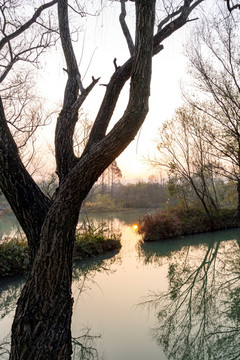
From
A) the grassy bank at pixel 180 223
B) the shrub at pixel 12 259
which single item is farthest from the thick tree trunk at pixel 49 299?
the grassy bank at pixel 180 223

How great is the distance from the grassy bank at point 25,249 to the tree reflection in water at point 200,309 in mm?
1953

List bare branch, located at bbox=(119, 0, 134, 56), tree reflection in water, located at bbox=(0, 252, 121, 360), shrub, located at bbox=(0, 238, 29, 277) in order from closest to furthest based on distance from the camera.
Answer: bare branch, located at bbox=(119, 0, 134, 56)
tree reflection in water, located at bbox=(0, 252, 121, 360)
shrub, located at bbox=(0, 238, 29, 277)

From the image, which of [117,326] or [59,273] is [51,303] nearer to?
[59,273]

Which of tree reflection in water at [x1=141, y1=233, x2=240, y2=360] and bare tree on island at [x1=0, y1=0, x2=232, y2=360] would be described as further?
tree reflection in water at [x1=141, y1=233, x2=240, y2=360]

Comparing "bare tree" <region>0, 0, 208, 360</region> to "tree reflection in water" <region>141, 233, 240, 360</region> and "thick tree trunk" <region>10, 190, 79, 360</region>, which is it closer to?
"thick tree trunk" <region>10, 190, 79, 360</region>

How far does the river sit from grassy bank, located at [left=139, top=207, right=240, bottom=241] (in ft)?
8.53

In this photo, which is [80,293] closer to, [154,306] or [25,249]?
[154,306]

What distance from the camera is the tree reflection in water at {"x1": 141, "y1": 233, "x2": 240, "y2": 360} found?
3.02 metres

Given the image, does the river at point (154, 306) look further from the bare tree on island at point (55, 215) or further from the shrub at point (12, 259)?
the bare tree on island at point (55, 215)

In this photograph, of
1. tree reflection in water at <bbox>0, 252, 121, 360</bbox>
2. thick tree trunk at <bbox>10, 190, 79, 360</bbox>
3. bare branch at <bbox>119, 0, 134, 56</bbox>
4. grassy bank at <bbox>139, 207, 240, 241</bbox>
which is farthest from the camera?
grassy bank at <bbox>139, 207, 240, 241</bbox>

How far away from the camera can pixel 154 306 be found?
14.1 ft

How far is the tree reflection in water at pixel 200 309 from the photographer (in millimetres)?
3023

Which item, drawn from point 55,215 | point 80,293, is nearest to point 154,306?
point 80,293

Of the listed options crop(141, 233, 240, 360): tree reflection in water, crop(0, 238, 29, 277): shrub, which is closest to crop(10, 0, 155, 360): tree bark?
crop(141, 233, 240, 360): tree reflection in water
